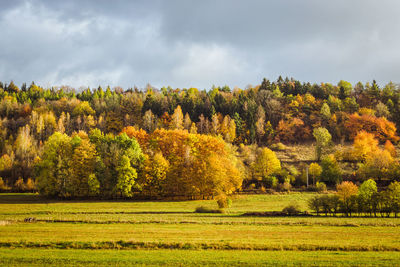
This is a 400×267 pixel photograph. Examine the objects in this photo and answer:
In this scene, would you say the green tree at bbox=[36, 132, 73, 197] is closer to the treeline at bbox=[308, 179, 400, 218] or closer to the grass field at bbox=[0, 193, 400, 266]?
the grass field at bbox=[0, 193, 400, 266]

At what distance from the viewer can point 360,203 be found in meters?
46.6

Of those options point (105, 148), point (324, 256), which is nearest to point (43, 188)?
point (105, 148)

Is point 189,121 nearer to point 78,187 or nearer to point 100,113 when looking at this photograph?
point 100,113

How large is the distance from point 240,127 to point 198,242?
100m

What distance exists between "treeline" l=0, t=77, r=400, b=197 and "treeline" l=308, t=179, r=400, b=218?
101ft

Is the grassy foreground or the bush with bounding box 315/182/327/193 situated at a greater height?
the grassy foreground

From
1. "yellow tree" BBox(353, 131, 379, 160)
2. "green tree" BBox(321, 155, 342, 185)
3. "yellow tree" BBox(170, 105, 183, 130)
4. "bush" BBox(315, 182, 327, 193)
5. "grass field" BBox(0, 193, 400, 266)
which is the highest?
"yellow tree" BBox(170, 105, 183, 130)

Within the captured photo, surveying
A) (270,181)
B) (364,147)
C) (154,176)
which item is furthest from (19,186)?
(364,147)

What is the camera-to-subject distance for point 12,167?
98.3 metres

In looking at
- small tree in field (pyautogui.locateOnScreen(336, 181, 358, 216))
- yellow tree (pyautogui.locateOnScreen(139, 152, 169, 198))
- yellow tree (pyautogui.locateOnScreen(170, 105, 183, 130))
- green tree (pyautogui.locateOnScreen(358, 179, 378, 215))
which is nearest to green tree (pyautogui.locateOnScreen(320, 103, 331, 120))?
yellow tree (pyautogui.locateOnScreen(170, 105, 183, 130))

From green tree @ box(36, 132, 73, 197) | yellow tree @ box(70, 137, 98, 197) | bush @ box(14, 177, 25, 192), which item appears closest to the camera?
green tree @ box(36, 132, 73, 197)

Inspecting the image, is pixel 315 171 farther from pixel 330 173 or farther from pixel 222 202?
pixel 222 202

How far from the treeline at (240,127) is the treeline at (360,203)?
30637 millimetres

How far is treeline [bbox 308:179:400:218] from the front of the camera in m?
45.5
